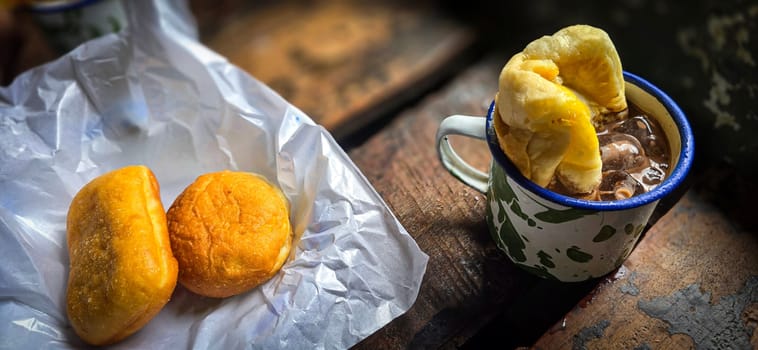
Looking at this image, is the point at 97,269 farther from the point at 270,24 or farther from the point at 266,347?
the point at 270,24

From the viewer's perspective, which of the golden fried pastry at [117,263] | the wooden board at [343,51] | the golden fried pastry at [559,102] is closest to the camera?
the golden fried pastry at [559,102]

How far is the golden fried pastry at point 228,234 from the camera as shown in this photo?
0.82 m

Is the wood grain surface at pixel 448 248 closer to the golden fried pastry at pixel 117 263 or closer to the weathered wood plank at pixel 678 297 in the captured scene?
the weathered wood plank at pixel 678 297

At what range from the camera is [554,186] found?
76 centimetres

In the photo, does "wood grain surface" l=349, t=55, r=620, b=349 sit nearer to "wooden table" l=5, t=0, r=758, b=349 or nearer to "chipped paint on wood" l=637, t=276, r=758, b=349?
"wooden table" l=5, t=0, r=758, b=349

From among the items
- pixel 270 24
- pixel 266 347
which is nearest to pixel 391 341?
pixel 266 347

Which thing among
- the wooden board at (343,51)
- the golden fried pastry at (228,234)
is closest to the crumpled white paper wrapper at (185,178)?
the golden fried pastry at (228,234)

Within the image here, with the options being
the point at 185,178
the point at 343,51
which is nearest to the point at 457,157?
the point at 185,178

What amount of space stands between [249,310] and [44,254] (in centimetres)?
33

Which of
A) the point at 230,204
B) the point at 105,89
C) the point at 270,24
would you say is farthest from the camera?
the point at 270,24

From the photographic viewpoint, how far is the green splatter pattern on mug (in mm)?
737

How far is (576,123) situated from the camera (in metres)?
0.66

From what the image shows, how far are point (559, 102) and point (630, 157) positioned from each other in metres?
0.19

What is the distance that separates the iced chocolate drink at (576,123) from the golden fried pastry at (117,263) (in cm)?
48
